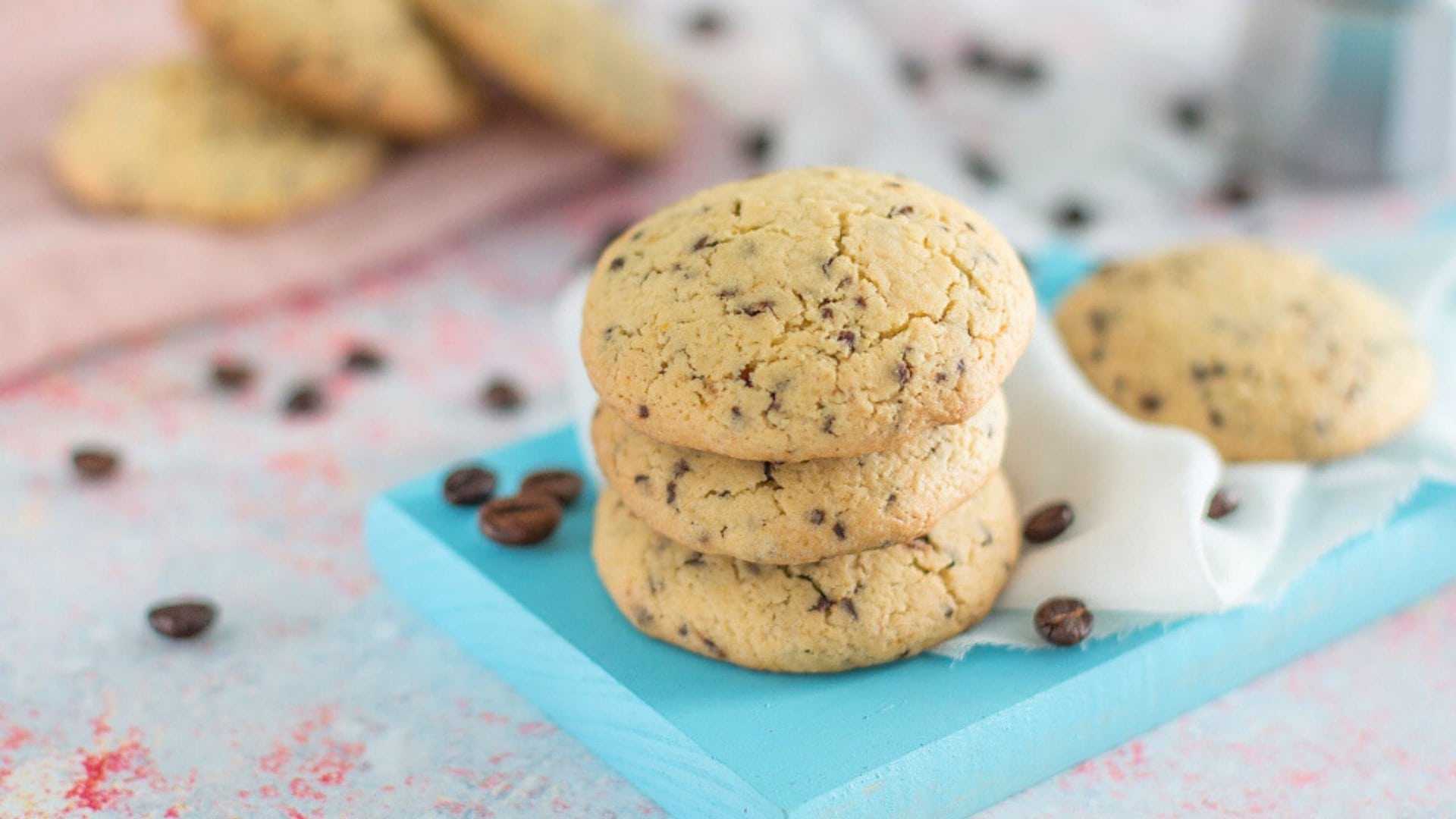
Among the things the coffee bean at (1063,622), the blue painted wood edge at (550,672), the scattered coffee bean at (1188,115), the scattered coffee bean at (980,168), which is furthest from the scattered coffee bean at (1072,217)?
the blue painted wood edge at (550,672)

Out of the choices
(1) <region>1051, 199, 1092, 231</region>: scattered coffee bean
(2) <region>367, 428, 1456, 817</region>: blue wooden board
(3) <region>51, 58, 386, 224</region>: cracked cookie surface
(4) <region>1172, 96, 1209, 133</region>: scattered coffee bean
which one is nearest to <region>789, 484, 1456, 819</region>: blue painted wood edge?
(2) <region>367, 428, 1456, 817</region>: blue wooden board

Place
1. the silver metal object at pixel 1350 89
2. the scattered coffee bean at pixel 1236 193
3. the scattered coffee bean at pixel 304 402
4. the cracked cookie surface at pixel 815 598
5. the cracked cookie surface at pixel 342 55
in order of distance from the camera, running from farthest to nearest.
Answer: the scattered coffee bean at pixel 1236 193, the silver metal object at pixel 1350 89, the cracked cookie surface at pixel 342 55, the scattered coffee bean at pixel 304 402, the cracked cookie surface at pixel 815 598

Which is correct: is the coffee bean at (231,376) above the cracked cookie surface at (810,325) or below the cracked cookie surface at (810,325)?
below

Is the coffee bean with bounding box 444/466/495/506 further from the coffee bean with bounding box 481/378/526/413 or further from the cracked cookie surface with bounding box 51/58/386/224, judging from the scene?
the cracked cookie surface with bounding box 51/58/386/224

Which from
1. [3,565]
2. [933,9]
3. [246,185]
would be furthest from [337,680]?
[933,9]

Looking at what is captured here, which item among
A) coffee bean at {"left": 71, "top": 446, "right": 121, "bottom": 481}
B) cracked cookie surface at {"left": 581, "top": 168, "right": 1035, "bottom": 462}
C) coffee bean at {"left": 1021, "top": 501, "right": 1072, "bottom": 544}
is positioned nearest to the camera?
cracked cookie surface at {"left": 581, "top": 168, "right": 1035, "bottom": 462}

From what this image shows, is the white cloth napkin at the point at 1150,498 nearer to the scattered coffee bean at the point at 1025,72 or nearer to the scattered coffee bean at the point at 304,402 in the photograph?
the scattered coffee bean at the point at 304,402

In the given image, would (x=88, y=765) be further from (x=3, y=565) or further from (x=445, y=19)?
(x=445, y=19)
